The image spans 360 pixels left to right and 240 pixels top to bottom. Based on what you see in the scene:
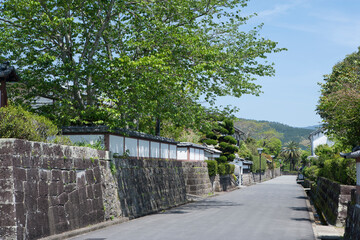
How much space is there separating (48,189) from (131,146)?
9366mm

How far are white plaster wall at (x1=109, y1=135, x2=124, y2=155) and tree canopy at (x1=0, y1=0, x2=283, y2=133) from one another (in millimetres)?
920

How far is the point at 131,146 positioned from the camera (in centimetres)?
2288

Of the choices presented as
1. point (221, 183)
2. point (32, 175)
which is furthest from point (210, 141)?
point (32, 175)

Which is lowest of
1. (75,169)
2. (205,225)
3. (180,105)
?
(205,225)

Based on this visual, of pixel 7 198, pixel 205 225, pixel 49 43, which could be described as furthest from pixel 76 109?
pixel 7 198

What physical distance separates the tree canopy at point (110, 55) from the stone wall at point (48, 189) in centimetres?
330

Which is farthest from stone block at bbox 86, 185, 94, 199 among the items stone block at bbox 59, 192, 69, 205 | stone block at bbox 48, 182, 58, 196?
stone block at bbox 48, 182, 58, 196

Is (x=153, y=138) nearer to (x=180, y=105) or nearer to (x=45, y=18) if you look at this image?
(x=180, y=105)

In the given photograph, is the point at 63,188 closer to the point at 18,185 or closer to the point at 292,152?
the point at 18,185

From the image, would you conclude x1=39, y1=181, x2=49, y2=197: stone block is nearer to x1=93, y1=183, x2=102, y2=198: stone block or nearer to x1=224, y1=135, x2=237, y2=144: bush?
x1=93, y1=183, x2=102, y2=198: stone block

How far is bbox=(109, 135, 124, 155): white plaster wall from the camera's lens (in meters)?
20.6

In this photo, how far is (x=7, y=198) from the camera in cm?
1159

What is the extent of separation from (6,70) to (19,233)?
8.67 metres

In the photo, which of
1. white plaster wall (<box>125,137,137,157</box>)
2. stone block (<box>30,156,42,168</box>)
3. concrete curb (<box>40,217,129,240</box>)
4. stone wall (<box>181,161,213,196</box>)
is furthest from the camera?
stone wall (<box>181,161,213,196</box>)
